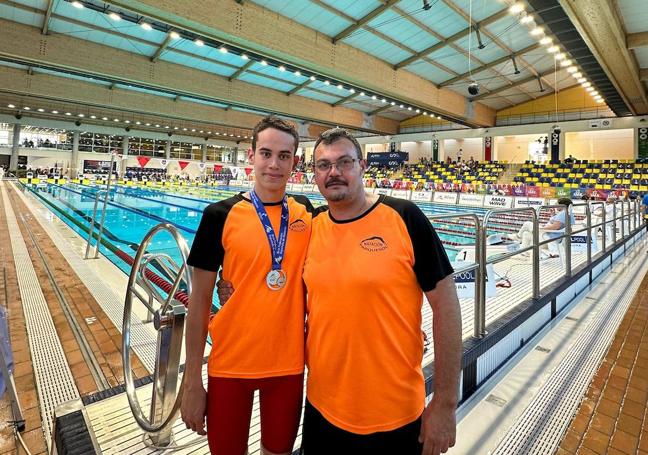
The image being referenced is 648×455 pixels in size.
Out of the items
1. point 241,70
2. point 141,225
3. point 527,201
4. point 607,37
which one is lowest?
point 141,225

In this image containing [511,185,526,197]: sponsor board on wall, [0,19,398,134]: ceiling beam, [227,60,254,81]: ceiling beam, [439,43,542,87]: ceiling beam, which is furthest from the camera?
[227,60,254,81]: ceiling beam

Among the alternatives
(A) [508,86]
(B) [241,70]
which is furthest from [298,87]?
(A) [508,86]

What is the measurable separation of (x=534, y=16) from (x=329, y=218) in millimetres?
10206

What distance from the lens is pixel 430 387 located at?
1859 millimetres

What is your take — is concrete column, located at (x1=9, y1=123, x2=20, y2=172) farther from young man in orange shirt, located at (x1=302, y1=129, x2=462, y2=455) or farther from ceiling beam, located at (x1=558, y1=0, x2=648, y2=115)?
young man in orange shirt, located at (x1=302, y1=129, x2=462, y2=455)

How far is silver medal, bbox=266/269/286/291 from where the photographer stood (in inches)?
43.6

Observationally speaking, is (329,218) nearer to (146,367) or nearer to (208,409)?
(208,409)

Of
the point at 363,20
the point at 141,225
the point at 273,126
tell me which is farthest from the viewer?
the point at 363,20

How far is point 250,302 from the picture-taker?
1.11m

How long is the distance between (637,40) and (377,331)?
568 inches

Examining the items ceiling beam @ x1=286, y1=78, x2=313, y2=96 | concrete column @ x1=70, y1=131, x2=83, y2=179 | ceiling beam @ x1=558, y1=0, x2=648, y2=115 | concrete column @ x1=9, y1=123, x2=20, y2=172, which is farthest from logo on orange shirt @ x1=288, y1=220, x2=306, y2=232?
concrete column @ x1=9, y1=123, x2=20, y2=172

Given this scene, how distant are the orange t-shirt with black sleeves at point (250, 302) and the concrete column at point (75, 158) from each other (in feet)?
118

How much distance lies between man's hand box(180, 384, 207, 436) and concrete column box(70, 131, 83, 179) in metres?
36.0

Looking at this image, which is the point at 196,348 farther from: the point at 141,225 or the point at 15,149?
the point at 15,149
